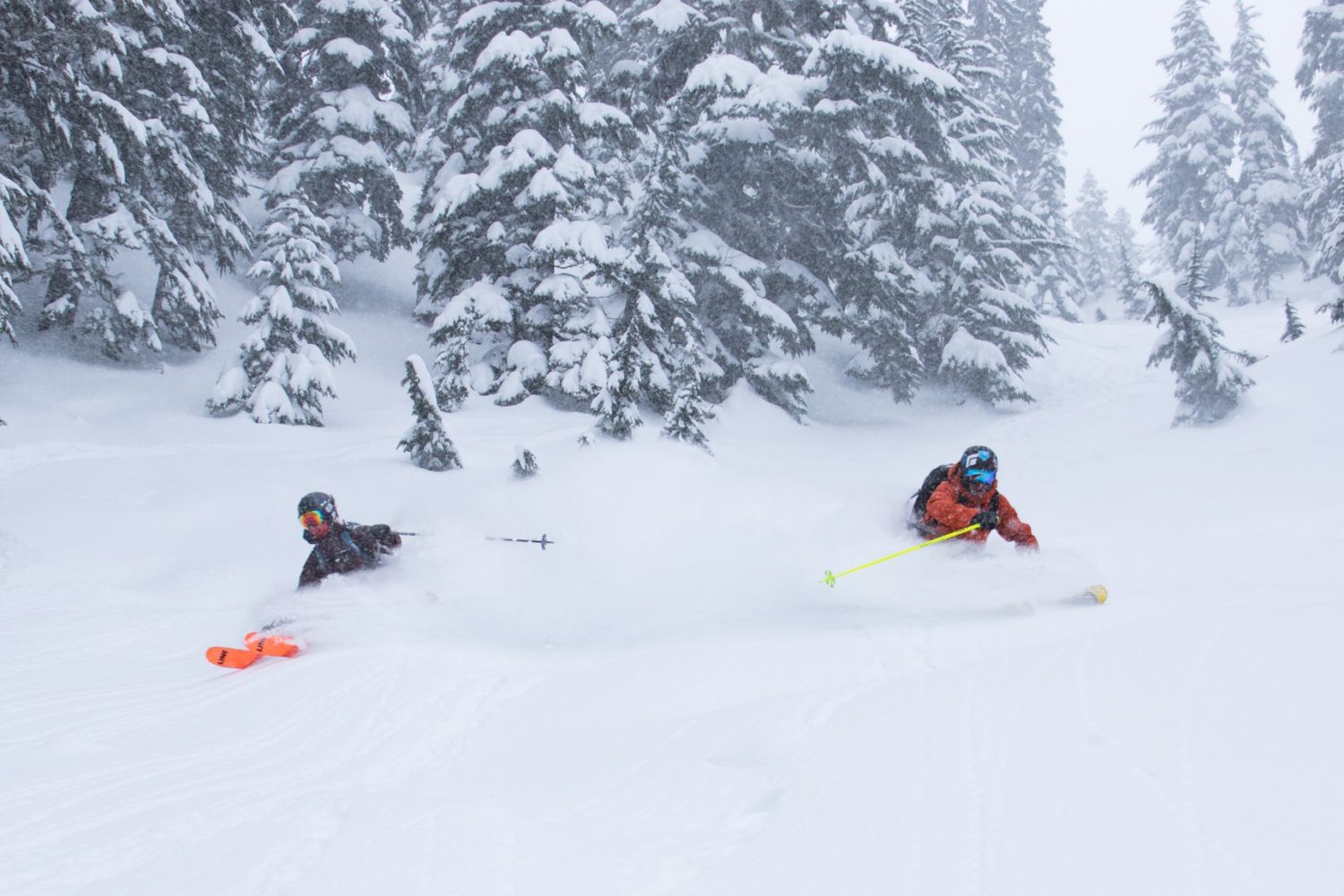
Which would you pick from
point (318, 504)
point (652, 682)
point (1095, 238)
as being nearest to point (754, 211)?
point (318, 504)

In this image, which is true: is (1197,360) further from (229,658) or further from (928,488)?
(229,658)

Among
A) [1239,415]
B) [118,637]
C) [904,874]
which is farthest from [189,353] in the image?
[1239,415]

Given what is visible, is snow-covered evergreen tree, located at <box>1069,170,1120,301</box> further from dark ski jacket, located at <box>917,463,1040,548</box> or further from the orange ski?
the orange ski

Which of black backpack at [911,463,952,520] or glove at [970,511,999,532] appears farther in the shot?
black backpack at [911,463,952,520]

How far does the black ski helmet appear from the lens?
7.60 meters

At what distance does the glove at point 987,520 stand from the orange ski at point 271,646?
6158 mm

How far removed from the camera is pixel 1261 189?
36812 millimetres

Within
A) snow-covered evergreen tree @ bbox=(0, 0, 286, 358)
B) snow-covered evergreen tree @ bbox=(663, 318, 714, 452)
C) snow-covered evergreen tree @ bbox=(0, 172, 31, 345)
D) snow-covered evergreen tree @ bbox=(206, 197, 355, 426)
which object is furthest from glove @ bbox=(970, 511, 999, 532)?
snow-covered evergreen tree @ bbox=(0, 0, 286, 358)

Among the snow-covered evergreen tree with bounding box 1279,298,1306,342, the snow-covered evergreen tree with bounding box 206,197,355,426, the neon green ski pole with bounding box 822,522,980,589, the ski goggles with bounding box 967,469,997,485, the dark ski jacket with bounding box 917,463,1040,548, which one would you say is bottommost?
the snow-covered evergreen tree with bounding box 206,197,355,426

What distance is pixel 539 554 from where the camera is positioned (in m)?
8.69

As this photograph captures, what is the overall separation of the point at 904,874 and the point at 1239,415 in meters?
15.3

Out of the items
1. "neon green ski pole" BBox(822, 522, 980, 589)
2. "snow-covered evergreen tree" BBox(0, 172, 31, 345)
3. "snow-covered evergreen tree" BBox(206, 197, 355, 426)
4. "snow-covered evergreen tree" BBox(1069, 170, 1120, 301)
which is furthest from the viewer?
"snow-covered evergreen tree" BBox(1069, 170, 1120, 301)

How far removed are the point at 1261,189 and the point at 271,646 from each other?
45.2m

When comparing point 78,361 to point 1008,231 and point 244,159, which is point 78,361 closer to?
point 244,159
